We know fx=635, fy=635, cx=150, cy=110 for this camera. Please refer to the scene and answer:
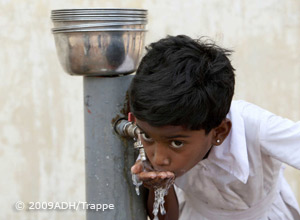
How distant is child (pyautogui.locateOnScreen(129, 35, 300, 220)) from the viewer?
1.61 m

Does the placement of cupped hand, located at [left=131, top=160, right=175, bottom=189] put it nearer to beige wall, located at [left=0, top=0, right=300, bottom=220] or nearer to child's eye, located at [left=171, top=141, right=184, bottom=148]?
child's eye, located at [left=171, top=141, right=184, bottom=148]

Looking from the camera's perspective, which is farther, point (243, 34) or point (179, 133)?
point (243, 34)

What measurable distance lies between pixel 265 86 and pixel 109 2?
0.97 metres

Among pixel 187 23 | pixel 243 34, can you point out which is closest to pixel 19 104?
pixel 187 23

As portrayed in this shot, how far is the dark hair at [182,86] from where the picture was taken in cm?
160

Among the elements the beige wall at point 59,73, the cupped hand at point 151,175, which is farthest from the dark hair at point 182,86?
the beige wall at point 59,73

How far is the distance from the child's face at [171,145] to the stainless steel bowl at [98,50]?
169mm

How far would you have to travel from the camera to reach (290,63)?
3.42 meters

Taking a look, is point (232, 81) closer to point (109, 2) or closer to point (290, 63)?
point (109, 2)

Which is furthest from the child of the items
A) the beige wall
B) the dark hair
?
the beige wall

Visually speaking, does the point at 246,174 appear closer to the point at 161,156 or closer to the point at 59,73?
the point at 161,156

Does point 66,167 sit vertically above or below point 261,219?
below

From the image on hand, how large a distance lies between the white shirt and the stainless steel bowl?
1.20 feet

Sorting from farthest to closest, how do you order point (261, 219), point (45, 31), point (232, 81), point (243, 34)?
point (243, 34) → point (45, 31) → point (261, 219) → point (232, 81)
